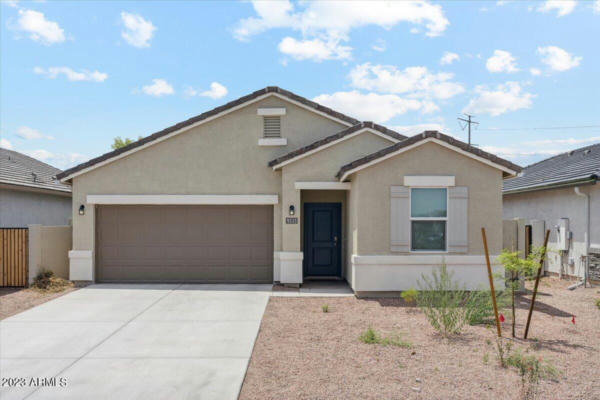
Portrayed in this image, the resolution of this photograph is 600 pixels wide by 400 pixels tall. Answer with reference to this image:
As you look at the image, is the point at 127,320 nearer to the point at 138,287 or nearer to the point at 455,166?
the point at 138,287

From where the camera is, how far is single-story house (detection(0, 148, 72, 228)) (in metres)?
13.5

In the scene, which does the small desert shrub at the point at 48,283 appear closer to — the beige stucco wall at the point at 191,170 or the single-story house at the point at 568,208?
the beige stucco wall at the point at 191,170

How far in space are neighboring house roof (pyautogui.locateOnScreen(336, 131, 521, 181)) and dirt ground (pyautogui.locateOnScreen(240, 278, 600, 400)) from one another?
3.12 meters

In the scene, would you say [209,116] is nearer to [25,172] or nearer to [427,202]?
[427,202]

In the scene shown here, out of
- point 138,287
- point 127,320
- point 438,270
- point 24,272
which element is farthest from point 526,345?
point 24,272

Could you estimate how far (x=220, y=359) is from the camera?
5691 mm

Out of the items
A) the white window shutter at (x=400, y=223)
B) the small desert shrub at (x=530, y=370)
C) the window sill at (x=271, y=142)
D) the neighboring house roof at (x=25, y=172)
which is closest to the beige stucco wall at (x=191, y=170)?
the window sill at (x=271, y=142)

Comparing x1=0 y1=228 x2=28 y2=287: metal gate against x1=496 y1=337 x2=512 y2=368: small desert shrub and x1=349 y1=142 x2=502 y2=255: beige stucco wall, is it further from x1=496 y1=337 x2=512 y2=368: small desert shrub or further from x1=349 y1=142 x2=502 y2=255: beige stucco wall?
x1=496 y1=337 x2=512 y2=368: small desert shrub

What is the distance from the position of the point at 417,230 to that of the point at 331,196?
313cm

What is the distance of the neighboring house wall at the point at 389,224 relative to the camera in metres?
9.47

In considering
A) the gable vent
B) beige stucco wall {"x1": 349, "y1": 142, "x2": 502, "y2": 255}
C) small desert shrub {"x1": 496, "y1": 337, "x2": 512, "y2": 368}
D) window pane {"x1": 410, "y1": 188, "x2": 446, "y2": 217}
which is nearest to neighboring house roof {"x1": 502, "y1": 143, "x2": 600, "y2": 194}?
beige stucco wall {"x1": 349, "y1": 142, "x2": 502, "y2": 255}

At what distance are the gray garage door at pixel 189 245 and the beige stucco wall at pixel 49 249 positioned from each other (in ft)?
3.16

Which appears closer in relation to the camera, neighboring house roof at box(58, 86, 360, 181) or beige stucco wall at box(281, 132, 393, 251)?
beige stucco wall at box(281, 132, 393, 251)

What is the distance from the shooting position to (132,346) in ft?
20.6
